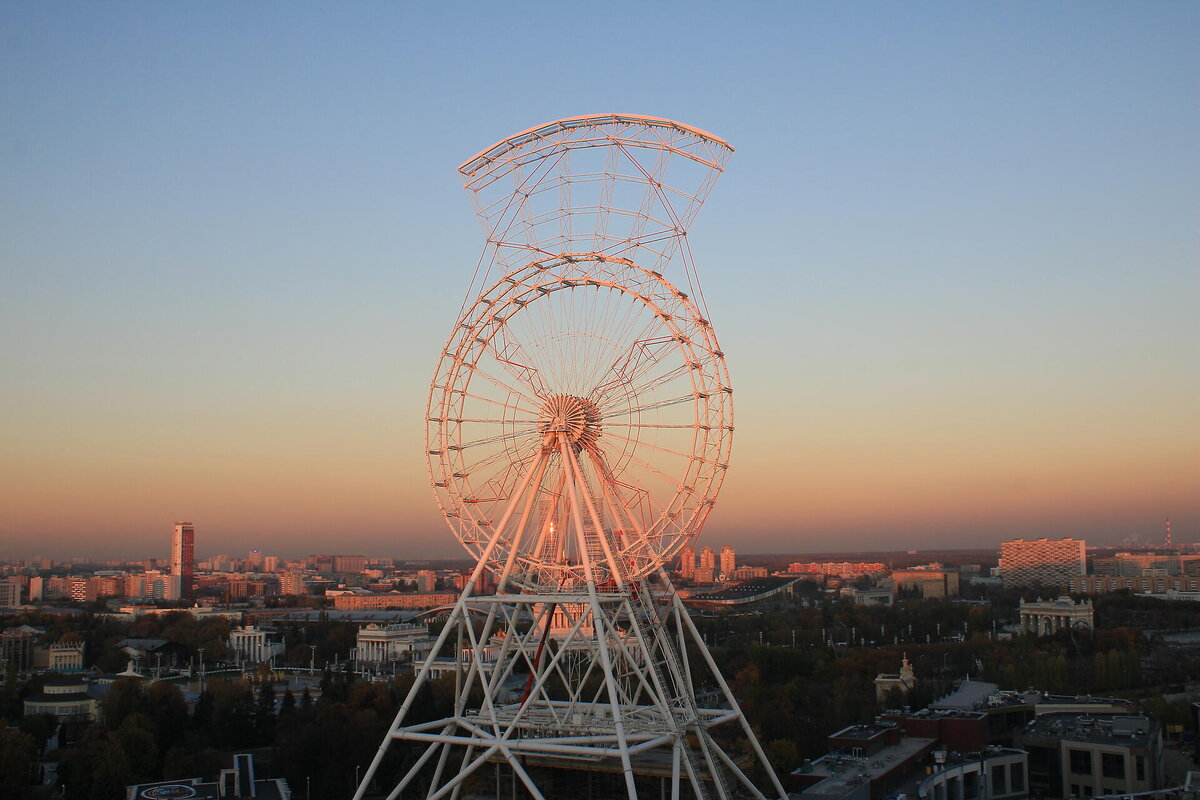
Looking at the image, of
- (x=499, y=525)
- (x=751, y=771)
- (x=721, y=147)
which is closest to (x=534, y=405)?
(x=499, y=525)

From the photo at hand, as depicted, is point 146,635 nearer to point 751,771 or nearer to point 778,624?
point 778,624

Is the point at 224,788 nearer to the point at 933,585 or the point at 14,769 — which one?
the point at 14,769

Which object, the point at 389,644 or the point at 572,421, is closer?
the point at 572,421

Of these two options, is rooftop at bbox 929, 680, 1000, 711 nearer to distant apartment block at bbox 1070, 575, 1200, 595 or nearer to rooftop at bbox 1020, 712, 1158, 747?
rooftop at bbox 1020, 712, 1158, 747

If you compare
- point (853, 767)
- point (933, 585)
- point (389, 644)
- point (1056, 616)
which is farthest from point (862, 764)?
point (933, 585)

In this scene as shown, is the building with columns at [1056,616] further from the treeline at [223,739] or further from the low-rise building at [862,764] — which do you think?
the treeline at [223,739]

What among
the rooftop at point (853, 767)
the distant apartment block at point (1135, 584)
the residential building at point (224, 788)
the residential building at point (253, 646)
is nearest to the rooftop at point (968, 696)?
the rooftop at point (853, 767)

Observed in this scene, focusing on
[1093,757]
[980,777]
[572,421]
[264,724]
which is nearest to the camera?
[572,421]
